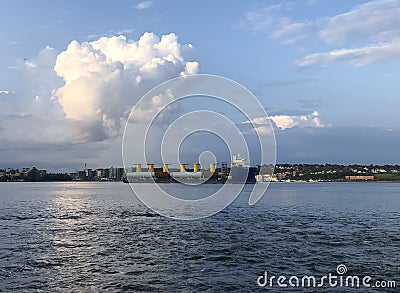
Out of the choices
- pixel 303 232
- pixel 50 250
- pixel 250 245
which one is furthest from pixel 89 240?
pixel 303 232

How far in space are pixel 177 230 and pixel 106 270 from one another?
1757cm

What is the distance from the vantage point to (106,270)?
79.3ft

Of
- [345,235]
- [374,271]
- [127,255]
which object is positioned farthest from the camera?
[345,235]

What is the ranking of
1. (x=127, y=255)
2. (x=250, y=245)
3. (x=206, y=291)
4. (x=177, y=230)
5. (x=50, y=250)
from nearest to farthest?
(x=206, y=291), (x=127, y=255), (x=50, y=250), (x=250, y=245), (x=177, y=230)

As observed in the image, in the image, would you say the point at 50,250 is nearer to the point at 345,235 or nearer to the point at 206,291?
the point at 206,291

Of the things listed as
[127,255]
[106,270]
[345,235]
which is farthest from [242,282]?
[345,235]

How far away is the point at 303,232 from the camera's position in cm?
4006

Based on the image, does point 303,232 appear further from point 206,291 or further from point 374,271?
point 206,291

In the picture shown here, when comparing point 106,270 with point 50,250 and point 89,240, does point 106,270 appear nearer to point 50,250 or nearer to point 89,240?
point 50,250

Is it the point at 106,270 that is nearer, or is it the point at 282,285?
the point at 282,285

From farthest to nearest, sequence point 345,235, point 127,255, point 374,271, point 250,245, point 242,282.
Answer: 1. point 345,235
2. point 250,245
3. point 127,255
4. point 374,271
5. point 242,282

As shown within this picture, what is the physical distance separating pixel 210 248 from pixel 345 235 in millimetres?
13919

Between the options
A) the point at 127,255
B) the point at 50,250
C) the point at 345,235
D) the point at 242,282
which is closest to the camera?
the point at 242,282

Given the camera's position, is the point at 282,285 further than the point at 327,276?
No
